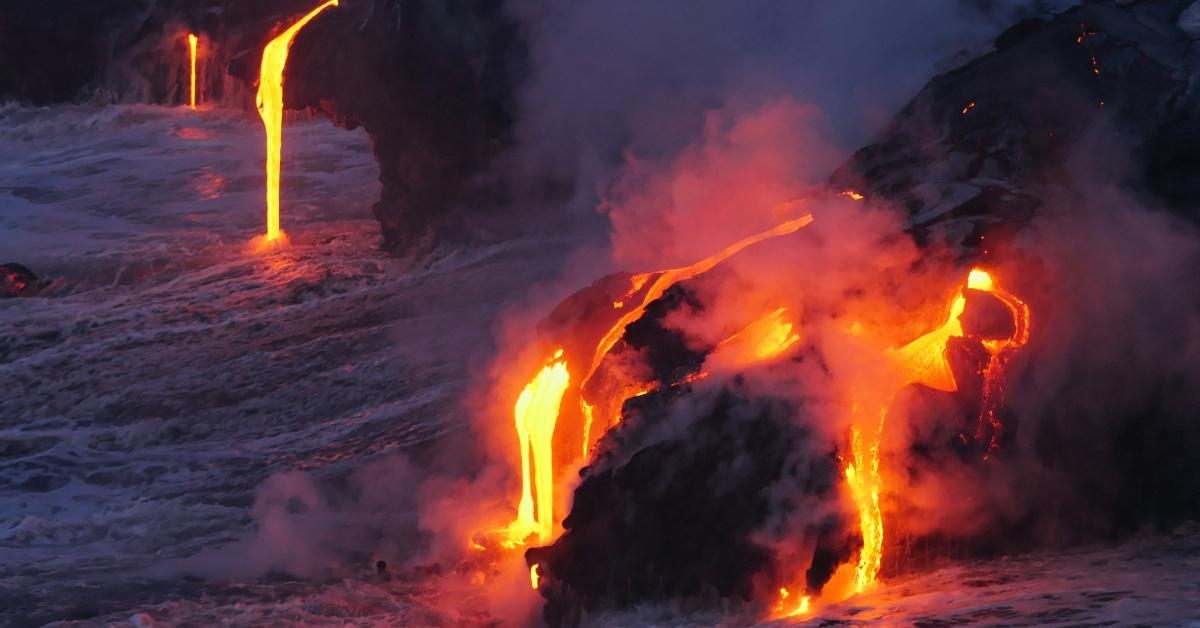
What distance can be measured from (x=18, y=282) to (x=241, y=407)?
3.81 metres

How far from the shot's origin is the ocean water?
20.5 feet

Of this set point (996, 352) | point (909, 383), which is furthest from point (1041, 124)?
point (909, 383)

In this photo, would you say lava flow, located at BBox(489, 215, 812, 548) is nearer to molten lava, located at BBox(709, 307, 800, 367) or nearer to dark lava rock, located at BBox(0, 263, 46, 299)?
molten lava, located at BBox(709, 307, 800, 367)

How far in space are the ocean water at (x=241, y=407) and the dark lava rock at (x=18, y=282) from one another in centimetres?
17

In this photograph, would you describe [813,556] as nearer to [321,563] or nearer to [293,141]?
[321,563]

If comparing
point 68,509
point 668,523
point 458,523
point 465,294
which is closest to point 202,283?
point 465,294

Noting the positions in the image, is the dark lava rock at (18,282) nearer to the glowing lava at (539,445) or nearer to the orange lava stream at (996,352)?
the glowing lava at (539,445)

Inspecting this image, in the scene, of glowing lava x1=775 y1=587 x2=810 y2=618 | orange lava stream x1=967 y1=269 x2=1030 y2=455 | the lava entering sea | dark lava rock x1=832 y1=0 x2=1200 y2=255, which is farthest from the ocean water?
dark lava rock x1=832 y1=0 x2=1200 y2=255

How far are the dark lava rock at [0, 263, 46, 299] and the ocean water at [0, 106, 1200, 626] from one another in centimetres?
17

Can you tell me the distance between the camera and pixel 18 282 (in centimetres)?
1310

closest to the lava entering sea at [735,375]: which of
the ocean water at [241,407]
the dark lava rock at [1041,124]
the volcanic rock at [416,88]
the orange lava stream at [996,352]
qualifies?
the orange lava stream at [996,352]

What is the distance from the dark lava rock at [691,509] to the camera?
20.4ft

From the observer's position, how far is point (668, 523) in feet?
21.2

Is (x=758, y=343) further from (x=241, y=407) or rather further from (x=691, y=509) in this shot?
(x=241, y=407)
